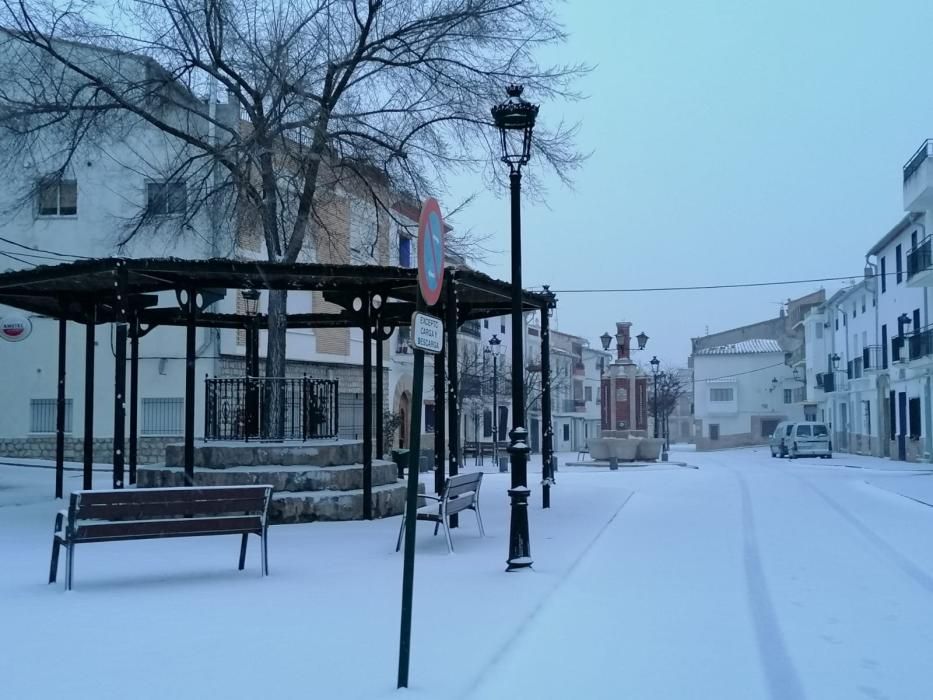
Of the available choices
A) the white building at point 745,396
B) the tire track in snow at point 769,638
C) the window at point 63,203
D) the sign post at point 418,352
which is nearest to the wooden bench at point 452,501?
the tire track in snow at point 769,638

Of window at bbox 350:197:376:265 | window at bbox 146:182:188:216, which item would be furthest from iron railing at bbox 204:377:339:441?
window at bbox 146:182:188:216

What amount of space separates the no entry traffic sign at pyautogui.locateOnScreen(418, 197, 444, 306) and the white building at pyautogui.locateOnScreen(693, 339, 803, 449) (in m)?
73.3

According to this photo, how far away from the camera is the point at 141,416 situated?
93.0 ft

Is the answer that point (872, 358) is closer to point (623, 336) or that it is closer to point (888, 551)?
point (623, 336)

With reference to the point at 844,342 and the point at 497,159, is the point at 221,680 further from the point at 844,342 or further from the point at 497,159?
the point at 844,342

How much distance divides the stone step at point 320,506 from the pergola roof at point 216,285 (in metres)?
2.75

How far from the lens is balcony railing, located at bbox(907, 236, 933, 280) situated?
34.7m

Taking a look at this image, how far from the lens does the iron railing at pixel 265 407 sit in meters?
14.2

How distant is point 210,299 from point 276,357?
145 centimetres

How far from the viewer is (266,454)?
13.1m

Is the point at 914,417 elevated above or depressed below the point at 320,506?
above

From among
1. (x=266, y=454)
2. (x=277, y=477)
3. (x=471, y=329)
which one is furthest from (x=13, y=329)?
(x=471, y=329)

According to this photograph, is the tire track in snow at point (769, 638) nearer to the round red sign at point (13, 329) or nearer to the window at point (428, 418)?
the round red sign at point (13, 329)

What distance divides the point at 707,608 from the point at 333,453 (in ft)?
22.7
